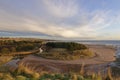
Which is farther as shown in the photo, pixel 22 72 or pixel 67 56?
pixel 67 56

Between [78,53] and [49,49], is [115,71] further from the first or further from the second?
[49,49]

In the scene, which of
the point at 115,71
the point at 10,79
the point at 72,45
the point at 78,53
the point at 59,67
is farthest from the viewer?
the point at 72,45

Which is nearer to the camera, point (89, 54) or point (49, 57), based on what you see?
point (49, 57)

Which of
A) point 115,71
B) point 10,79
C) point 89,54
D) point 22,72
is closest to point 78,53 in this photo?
point 89,54

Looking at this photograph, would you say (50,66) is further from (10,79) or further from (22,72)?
(10,79)

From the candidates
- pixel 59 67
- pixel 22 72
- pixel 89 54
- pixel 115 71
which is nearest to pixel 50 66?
pixel 59 67

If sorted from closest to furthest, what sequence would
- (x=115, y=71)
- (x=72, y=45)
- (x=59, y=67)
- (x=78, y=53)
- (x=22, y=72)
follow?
(x=22, y=72) → (x=115, y=71) → (x=59, y=67) → (x=78, y=53) → (x=72, y=45)

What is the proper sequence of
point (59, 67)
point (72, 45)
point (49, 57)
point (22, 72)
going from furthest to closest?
point (72, 45) < point (49, 57) < point (59, 67) < point (22, 72)

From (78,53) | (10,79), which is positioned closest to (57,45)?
(78,53)

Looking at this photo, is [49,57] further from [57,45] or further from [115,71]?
[115,71]
